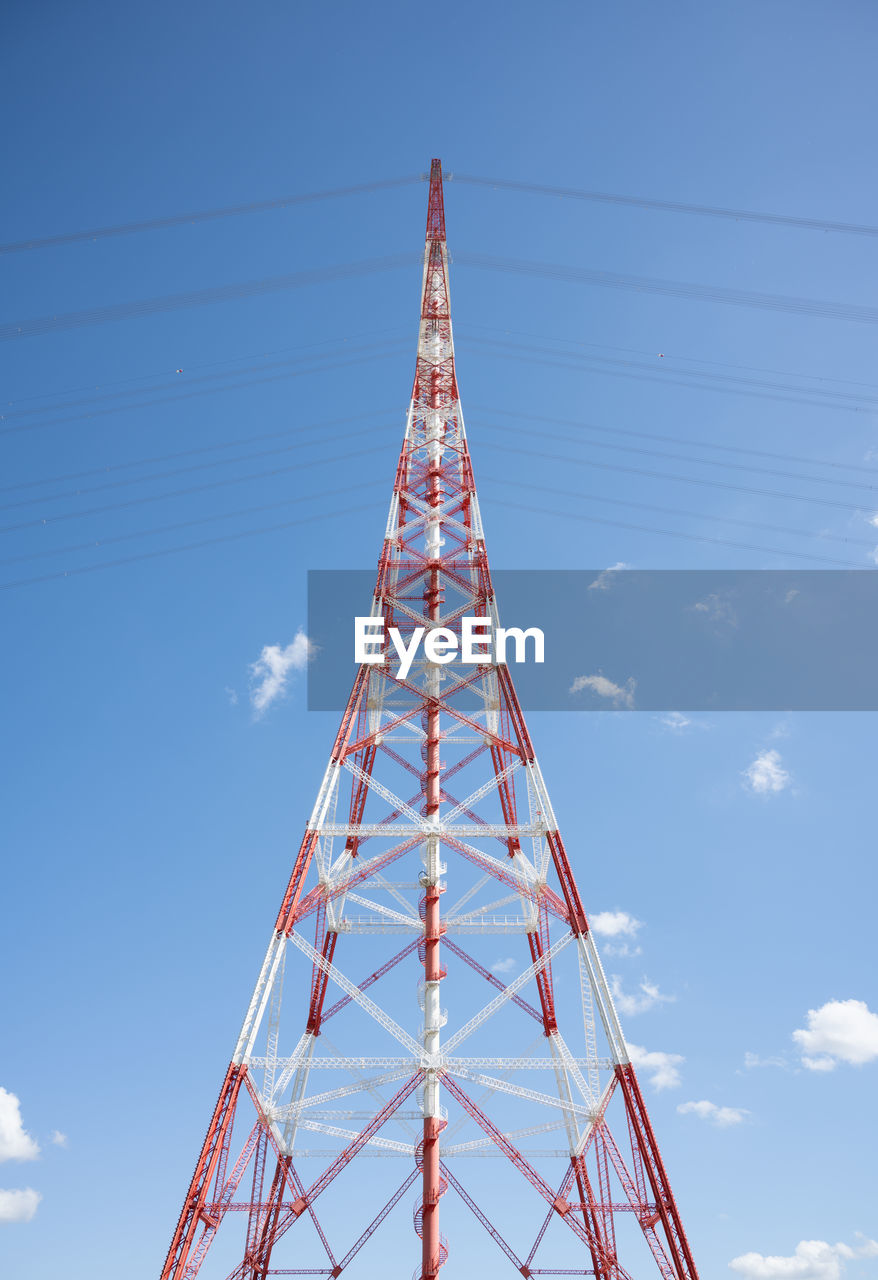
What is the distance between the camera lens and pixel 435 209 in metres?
49.5

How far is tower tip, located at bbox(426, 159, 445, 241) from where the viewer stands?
161ft

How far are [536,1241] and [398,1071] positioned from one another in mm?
7084

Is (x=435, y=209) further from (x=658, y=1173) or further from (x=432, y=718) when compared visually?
(x=658, y=1173)

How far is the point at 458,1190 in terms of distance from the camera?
26.2 metres

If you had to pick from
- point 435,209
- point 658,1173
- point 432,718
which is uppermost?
point 435,209

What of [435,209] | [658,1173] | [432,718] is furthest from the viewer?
[435,209]

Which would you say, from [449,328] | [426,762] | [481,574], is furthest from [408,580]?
[449,328]

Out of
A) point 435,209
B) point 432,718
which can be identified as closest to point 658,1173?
point 432,718

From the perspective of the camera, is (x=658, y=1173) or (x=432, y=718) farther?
(x=432, y=718)

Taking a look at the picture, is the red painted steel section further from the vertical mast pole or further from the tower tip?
the tower tip

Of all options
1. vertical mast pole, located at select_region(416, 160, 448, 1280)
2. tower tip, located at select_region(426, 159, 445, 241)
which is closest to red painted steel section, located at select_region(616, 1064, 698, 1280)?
vertical mast pole, located at select_region(416, 160, 448, 1280)

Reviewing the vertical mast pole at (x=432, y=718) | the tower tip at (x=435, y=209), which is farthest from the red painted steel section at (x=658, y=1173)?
the tower tip at (x=435, y=209)

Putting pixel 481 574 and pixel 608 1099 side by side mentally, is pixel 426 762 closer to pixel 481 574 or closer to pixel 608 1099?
pixel 481 574

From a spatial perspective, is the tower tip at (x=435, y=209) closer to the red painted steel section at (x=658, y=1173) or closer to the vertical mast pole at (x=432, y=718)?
the vertical mast pole at (x=432, y=718)
